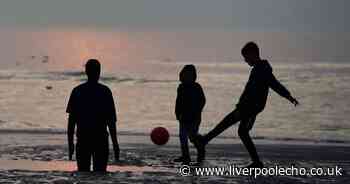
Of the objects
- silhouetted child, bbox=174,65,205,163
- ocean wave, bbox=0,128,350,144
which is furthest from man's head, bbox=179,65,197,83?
ocean wave, bbox=0,128,350,144

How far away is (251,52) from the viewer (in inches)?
571

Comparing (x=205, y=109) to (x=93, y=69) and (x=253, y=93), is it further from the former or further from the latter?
(x=93, y=69)

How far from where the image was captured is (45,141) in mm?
20766

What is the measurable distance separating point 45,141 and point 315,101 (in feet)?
79.4

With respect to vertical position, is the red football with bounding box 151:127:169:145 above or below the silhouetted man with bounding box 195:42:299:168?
A: below

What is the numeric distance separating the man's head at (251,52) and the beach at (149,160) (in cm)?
179

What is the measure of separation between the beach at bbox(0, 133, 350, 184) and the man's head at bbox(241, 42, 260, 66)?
1787 mm

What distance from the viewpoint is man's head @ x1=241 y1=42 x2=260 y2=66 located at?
47.5ft

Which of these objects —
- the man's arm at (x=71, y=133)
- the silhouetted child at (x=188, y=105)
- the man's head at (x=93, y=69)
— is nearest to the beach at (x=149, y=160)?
the man's arm at (x=71, y=133)

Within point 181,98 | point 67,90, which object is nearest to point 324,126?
point 181,98

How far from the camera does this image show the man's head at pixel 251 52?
47.5 ft

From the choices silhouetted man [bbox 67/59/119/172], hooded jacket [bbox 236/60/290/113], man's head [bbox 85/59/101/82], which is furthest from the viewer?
hooded jacket [bbox 236/60/290/113]

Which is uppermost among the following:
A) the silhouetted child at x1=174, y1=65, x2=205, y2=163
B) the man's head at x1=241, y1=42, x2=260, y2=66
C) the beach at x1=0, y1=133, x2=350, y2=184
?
the man's head at x1=241, y1=42, x2=260, y2=66

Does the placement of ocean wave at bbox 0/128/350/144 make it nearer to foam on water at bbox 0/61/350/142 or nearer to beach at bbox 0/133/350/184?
foam on water at bbox 0/61/350/142
